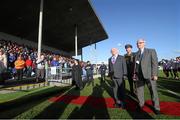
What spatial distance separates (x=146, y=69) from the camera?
7.98 metres

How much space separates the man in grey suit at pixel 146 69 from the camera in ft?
25.7

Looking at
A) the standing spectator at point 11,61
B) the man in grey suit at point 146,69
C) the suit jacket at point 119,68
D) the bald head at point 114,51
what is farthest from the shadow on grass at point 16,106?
the standing spectator at point 11,61

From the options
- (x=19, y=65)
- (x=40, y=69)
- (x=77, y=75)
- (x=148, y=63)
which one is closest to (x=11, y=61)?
(x=19, y=65)

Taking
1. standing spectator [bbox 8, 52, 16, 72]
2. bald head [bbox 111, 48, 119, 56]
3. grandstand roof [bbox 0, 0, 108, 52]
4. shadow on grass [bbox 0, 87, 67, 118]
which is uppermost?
grandstand roof [bbox 0, 0, 108, 52]

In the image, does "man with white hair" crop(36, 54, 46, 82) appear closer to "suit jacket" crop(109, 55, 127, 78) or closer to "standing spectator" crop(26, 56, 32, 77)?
"standing spectator" crop(26, 56, 32, 77)

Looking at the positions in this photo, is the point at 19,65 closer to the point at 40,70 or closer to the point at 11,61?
the point at 11,61

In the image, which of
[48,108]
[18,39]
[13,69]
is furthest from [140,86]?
[18,39]

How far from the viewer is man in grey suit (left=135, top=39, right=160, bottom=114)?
25.7ft

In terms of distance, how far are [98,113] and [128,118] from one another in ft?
3.21

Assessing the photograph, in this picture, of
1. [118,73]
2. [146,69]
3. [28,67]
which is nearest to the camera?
[146,69]

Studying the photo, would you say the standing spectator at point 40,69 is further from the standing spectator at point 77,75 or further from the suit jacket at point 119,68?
the suit jacket at point 119,68

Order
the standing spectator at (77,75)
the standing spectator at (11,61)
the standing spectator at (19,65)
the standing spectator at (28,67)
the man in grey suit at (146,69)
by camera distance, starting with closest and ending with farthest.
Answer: the man in grey suit at (146,69), the standing spectator at (77,75), the standing spectator at (19,65), the standing spectator at (11,61), the standing spectator at (28,67)

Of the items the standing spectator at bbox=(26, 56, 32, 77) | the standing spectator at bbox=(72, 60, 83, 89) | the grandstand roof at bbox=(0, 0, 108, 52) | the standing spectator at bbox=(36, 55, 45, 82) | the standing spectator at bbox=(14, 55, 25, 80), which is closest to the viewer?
the standing spectator at bbox=(72, 60, 83, 89)

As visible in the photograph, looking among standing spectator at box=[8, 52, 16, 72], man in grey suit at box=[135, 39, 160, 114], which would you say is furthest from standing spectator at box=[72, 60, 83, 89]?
man in grey suit at box=[135, 39, 160, 114]
